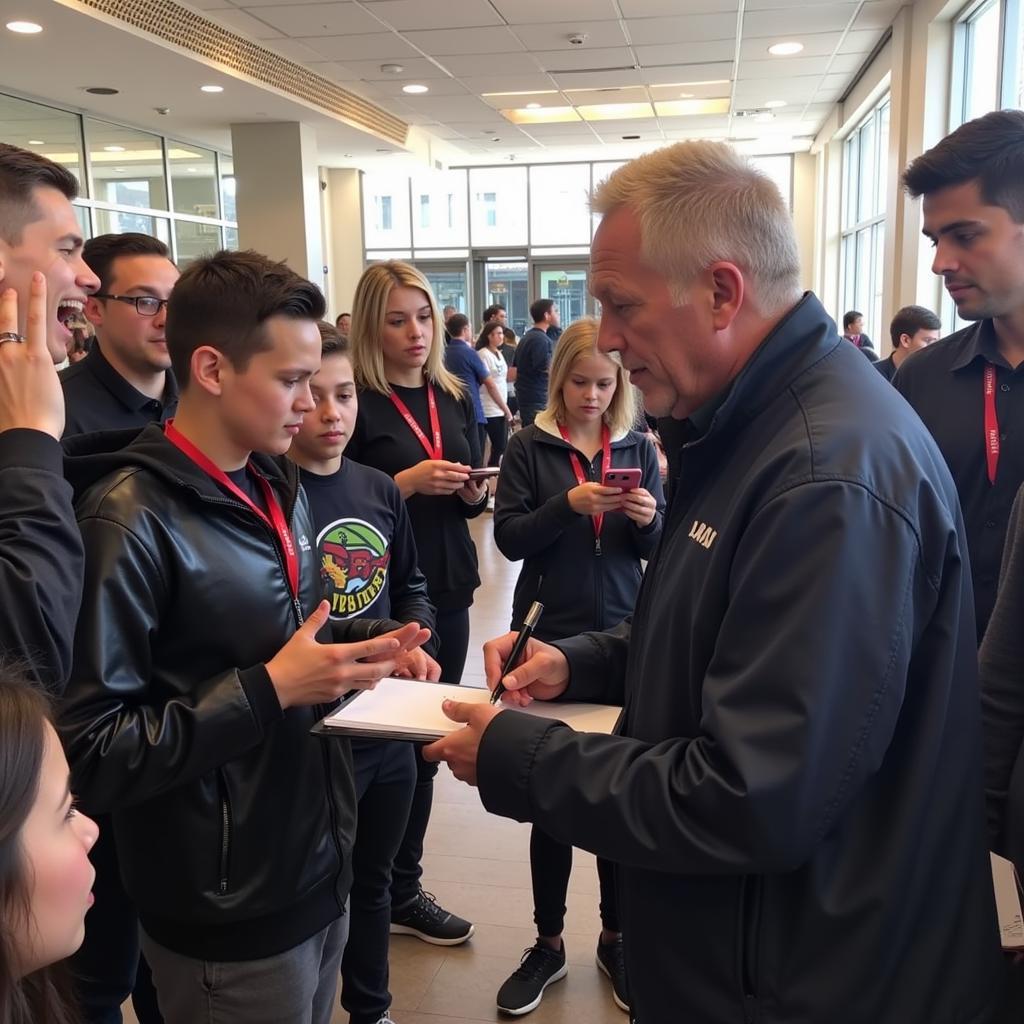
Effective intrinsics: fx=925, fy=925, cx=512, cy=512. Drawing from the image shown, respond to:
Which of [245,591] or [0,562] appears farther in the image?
[245,591]

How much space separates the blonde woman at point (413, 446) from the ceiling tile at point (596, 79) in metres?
7.04

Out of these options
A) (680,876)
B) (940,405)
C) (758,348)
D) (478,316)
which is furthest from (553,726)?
(478,316)

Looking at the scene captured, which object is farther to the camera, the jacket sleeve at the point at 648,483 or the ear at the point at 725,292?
the jacket sleeve at the point at 648,483

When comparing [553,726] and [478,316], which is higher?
[478,316]

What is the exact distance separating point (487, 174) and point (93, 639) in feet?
47.9

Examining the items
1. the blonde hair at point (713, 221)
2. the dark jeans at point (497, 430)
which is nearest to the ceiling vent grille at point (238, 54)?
the dark jeans at point (497, 430)

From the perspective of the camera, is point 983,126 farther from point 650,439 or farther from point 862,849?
point 862,849

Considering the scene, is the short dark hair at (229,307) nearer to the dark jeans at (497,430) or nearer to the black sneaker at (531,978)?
the black sneaker at (531,978)

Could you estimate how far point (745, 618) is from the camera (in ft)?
3.02

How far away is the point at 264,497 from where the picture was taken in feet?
5.12

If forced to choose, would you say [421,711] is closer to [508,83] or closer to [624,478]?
[624,478]

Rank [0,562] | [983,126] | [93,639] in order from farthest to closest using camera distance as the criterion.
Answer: [983,126] < [93,639] < [0,562]

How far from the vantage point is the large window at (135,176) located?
8539mm

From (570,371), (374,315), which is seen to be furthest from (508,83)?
(570,371)
